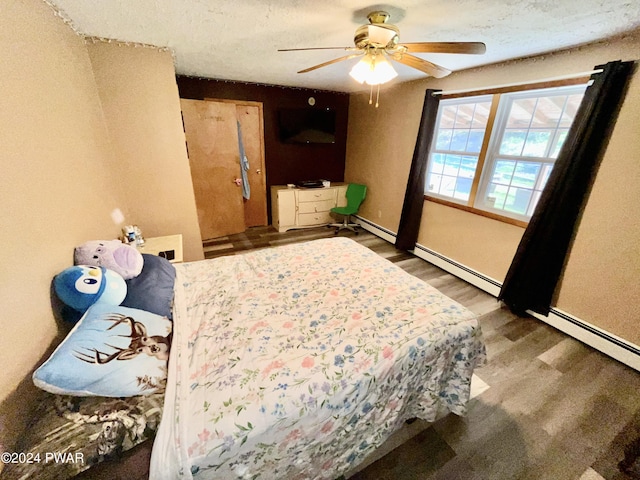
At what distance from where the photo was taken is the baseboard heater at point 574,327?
74.2 inches

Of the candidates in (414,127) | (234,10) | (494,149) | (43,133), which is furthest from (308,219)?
(43,133)

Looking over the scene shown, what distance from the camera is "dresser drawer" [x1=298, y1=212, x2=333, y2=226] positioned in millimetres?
4375

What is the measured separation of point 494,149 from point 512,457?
2.61 meters

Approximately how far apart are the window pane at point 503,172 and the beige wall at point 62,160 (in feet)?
10.7

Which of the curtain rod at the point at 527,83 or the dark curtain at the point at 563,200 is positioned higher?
the curtain rod at the point at 527,83

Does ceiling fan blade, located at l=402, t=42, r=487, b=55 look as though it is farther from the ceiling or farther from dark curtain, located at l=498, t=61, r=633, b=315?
dark curtain, located at l=498, t=61, r=633, b=315

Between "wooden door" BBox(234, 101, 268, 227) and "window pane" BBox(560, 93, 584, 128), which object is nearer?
"window pane" BBox(560, 93, 584, 128)

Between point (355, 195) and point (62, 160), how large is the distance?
3.61 metres

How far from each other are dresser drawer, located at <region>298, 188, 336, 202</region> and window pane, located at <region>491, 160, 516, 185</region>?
96.3 inches

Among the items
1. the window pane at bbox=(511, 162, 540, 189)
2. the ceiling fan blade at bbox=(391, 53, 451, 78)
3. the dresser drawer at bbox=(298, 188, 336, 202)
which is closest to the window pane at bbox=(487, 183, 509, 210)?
the window pane at bbox=(511, 162, 540, 189)

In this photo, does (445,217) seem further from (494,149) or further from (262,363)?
(262,363)

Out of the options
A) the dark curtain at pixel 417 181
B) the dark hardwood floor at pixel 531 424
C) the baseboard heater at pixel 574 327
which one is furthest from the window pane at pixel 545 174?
the dark hardwood floor at pixel 531 424

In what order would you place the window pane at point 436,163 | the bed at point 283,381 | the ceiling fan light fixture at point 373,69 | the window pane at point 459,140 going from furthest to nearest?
the window pane at point 436,163 < the window pane at point 459,140 < the ceiling fan light fixture at point 373,69 < the bed at point 283,381

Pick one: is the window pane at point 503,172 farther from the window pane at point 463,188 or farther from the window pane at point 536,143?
the window pane at point 463,188
